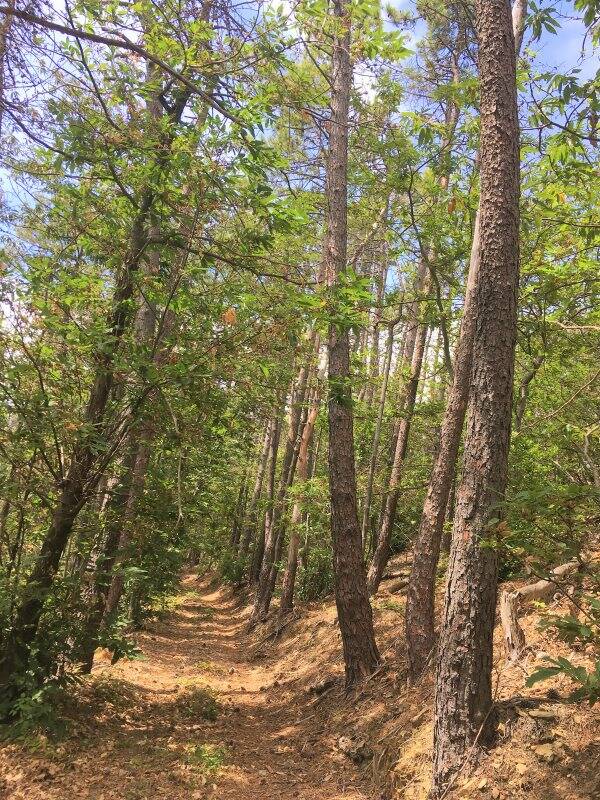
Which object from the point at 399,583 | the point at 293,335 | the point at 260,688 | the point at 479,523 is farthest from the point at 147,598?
the point at 479,523

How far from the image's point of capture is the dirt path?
4.67m

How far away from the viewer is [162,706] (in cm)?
714

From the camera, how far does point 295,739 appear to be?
6617 mm

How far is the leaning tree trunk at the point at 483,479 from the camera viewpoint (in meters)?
3.93

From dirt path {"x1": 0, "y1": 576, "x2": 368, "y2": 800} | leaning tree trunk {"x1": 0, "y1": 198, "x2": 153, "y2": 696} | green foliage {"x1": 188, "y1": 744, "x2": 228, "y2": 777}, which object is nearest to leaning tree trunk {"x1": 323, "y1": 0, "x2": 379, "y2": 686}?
dirt path {"x1": 0, "y1": 576, "x2": 368, "y2": 800}

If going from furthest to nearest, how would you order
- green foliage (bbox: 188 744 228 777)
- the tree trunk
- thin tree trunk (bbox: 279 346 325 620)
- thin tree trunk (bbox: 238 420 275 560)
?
thin tree trunk (bbox: 238 420 275 560)
thin tree trunk (bbox: 279 346 325 620)
the tree trunk
green foliage (bbox: 188 744 228 777)

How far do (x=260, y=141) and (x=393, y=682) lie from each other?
19.6ft

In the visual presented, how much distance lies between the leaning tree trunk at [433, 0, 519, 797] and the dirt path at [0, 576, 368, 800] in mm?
1682

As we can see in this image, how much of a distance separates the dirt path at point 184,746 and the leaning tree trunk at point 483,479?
168cm

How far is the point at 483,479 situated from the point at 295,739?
15.2 feet

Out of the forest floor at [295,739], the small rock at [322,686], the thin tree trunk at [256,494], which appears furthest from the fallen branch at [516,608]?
the thin tree trunk at [256,494]

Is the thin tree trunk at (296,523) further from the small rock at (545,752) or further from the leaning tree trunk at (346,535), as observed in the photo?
the small rock at (545,752)

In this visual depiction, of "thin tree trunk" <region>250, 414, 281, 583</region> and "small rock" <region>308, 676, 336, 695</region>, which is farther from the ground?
"thin tree trunk" <region>250, 414, 281, 583</region>

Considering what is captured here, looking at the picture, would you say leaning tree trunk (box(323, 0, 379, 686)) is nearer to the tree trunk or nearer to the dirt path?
the dirt path
